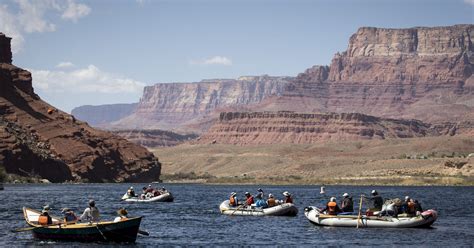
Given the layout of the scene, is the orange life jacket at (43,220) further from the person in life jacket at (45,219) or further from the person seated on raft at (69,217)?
the person seated on raft at (69,217)

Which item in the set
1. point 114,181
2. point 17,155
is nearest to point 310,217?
point 17,155

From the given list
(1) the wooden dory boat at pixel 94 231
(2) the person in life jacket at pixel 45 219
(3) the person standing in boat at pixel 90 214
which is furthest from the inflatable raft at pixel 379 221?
(2) the person in life jacket at pixel 45 219

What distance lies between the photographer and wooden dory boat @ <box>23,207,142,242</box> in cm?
5797

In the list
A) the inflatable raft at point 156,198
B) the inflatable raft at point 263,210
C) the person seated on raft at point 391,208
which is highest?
the person seated on raft at point 391,208

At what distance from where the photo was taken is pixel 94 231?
58125 mm

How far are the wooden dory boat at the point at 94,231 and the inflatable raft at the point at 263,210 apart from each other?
23.8 meters

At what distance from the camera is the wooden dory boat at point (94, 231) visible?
5797 centimetres

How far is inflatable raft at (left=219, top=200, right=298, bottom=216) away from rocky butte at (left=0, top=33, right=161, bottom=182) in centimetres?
7487

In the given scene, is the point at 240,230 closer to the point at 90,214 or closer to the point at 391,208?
the point at 391,208

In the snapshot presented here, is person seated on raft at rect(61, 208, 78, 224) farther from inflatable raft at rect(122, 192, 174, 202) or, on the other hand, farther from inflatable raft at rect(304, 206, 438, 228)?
inflatable raft at rect(122, 192, 174, 202)

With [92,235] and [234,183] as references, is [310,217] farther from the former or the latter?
[234,183]

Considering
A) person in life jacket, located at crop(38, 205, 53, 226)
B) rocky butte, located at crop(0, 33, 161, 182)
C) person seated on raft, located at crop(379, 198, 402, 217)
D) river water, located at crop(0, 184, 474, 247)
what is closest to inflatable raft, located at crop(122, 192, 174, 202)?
river water, located at crop(0, 184, 474, 247)

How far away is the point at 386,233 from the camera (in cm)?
6681

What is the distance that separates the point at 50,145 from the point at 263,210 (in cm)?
9133
